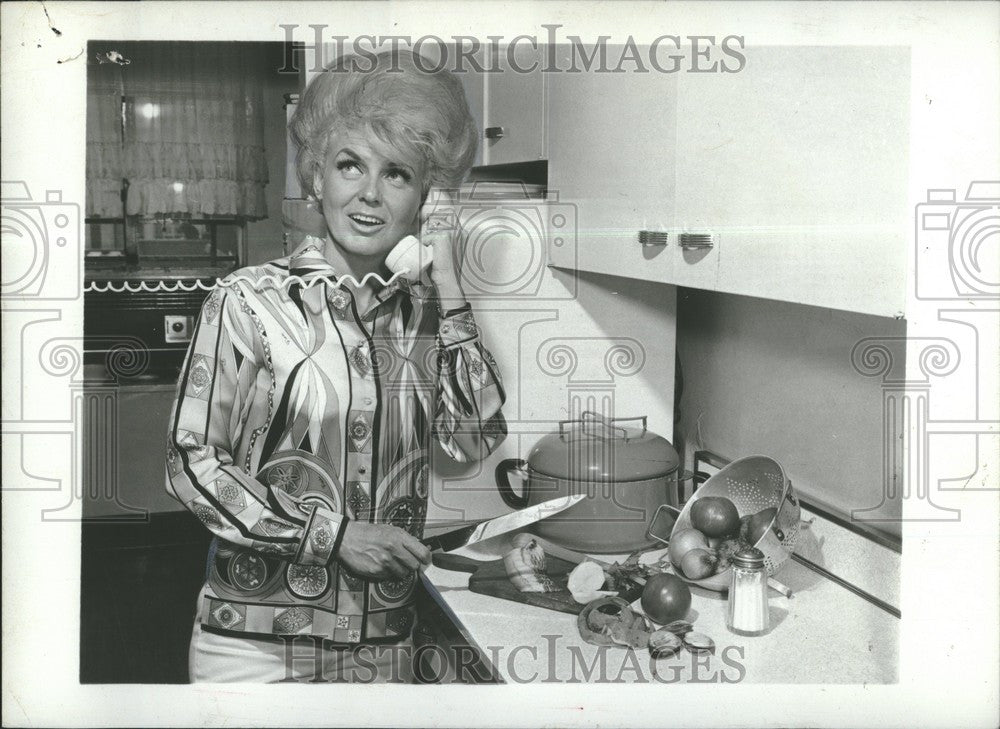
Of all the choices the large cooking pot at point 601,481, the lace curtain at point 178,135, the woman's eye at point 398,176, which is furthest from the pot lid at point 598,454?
the lace curtain at point 178,135

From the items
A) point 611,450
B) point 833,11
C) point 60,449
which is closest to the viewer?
point 833,11

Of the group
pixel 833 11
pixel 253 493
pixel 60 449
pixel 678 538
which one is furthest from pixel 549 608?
pixel 833 11

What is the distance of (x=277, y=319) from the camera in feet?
4.02

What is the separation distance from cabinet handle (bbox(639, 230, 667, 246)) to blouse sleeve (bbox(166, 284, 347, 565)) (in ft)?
1.74

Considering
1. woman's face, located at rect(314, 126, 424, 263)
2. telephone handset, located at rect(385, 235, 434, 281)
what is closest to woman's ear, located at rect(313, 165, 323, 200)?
woman's face, located at rect(314, 126, 424, 263)

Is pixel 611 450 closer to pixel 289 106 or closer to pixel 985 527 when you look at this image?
pixel 985 527

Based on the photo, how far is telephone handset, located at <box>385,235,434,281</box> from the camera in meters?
1.26

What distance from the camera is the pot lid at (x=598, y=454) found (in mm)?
1348

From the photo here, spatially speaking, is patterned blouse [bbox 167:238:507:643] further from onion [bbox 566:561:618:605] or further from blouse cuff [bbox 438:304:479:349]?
onion [bbox 566:561:618:605]

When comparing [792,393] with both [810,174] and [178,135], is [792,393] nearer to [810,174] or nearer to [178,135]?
[810,174]

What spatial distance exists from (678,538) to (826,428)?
278 millimetres

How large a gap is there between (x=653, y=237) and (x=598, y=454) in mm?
341

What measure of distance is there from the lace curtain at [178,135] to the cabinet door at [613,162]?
42cm

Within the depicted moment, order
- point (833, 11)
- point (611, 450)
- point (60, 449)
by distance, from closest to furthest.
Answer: point (833, 11)
point (60, 449)
point (611, 450)
